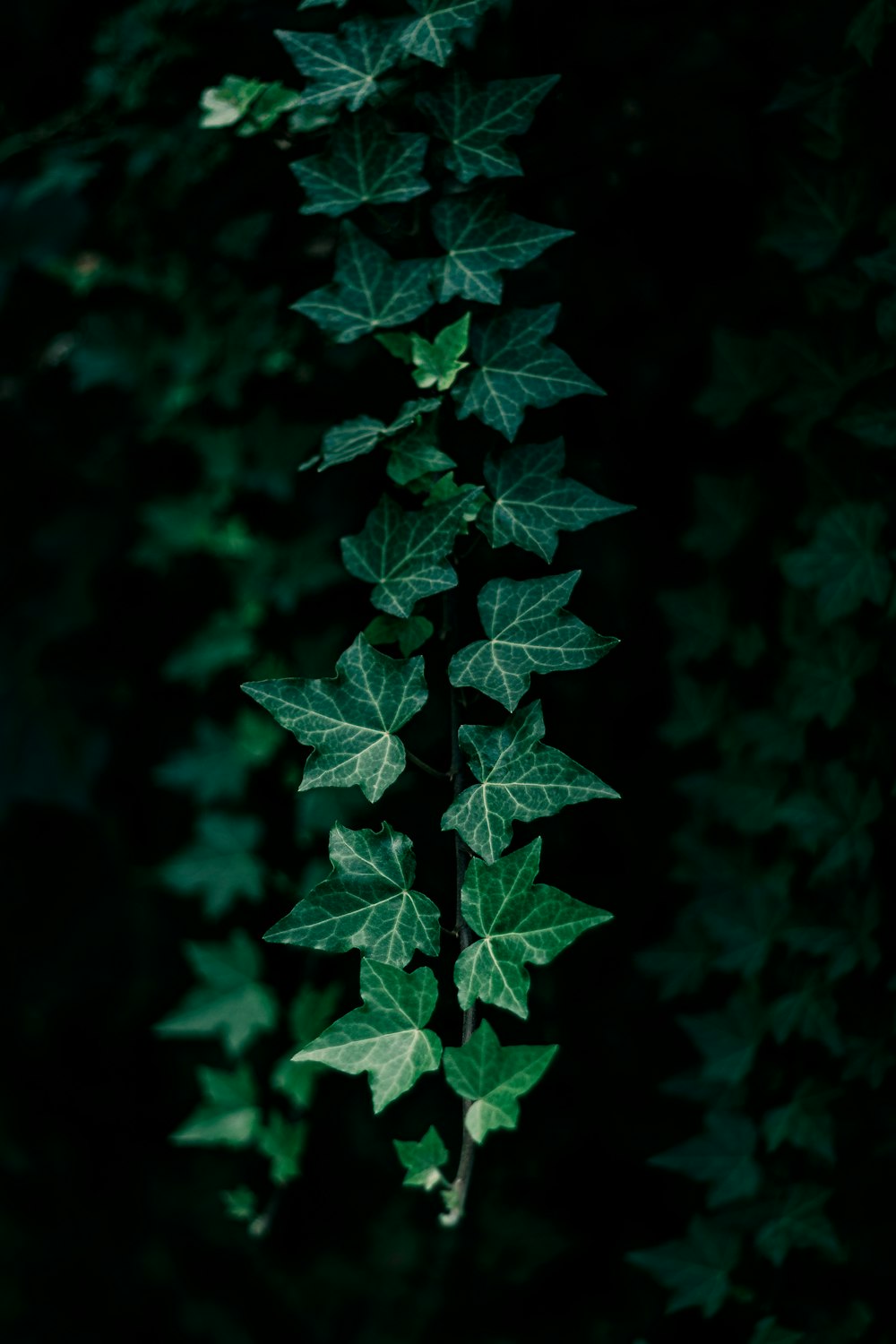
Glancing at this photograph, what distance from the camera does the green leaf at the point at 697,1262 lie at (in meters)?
0.80

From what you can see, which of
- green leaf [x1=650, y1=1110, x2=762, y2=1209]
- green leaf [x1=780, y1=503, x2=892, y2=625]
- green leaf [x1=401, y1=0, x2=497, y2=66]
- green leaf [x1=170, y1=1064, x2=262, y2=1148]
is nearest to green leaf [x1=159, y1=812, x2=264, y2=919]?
green leaf [x1=170, y1=1064, x2=262, y2=1148]

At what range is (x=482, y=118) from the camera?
0.66 metres

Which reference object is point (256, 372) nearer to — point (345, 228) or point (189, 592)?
point (189, 592)

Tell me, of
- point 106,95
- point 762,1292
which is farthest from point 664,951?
point 106,95

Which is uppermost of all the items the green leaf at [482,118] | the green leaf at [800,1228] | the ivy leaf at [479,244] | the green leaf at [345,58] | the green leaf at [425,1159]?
the green leaf at [345,58]

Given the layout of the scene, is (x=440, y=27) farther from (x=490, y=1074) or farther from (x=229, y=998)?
(x=229, y=998)

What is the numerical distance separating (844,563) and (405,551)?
354 millimetres

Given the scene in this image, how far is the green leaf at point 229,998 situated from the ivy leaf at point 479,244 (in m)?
0.71

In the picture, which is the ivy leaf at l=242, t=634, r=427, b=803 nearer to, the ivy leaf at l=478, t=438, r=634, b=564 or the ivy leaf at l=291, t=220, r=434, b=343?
the ivy leaf at l=478, t=438, r=634, b=564

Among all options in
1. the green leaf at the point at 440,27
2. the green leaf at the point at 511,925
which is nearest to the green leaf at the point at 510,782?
the green leaf at the point at 511,925

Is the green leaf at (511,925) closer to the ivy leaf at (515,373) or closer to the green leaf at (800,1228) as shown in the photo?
the ivy leaf at (515,373)

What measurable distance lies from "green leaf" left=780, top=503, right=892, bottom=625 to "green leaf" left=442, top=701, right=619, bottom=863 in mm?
305

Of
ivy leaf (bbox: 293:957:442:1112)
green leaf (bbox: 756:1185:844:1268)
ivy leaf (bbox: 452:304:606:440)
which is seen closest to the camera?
ivy leaf (bbox: 293:957:442:1112)

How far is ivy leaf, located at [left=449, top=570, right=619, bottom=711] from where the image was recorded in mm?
577
